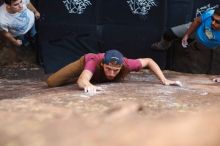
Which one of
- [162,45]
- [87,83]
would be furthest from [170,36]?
[87,83]

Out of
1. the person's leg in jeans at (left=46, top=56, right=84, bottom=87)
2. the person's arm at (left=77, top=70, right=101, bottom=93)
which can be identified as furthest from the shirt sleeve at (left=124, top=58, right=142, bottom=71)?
the person's leg in jeans at (left=46, top=56, right=84, bottom=87)

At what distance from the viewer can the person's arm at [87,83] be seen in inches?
191

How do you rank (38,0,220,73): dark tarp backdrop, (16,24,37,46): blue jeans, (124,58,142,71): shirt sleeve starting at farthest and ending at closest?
1. (38,0,220,73): dark tarp backdrop
2. (16,24,37,46): blue jeans
3. (124,58,142,71): shirt sleeve

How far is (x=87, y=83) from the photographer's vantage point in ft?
16.3

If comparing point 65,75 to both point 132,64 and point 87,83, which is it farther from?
point 87,83

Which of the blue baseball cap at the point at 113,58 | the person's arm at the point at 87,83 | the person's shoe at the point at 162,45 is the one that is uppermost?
the blue baseball cap at the point at 113,58

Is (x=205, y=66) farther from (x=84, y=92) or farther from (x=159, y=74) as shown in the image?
(x=84, y=92)

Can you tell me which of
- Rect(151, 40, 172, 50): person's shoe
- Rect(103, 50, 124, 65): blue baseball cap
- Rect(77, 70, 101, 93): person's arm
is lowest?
Rect(151, 40, 172, 50): person's shoe

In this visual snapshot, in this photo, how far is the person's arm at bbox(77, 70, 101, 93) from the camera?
4848 millimetres

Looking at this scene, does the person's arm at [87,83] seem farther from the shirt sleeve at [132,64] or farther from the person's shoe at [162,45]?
the person's shoe at [162,45]

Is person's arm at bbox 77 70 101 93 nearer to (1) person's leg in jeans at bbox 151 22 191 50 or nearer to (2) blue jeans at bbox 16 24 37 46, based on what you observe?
(2) blue jeans at bbox 16 24 37 46

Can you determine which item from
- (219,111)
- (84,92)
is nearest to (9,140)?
(219,111)

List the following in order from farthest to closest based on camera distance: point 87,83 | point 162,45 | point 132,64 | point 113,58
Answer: point 162,45 → point 132,64 → point 113,58 → point 87,83

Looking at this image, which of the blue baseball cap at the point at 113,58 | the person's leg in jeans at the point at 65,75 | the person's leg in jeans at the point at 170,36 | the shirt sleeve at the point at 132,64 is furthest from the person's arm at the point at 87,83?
the person's leg in jeans at the point at 170,36
